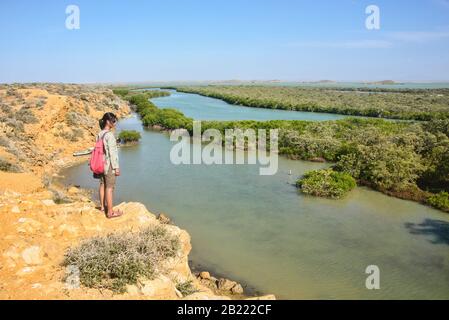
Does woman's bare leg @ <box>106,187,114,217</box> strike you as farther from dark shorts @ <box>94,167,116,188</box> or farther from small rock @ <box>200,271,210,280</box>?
small rock @ <box>200,271,210,280</box>

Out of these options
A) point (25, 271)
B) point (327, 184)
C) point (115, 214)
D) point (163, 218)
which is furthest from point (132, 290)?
point (327, 184)

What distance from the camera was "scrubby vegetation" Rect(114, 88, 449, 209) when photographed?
17.9 meters

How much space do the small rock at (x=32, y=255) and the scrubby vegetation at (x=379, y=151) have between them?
1570cm

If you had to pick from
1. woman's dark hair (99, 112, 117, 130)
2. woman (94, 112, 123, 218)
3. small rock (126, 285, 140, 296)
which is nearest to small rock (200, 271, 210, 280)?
woman (94, 112, 123, 218)

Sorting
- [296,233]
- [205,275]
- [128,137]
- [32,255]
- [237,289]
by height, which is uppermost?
[128,137]

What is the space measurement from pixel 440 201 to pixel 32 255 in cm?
1538

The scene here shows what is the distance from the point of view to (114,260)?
6602mm

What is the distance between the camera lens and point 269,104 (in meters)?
64.4

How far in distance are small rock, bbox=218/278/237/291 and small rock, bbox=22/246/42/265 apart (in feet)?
15.8

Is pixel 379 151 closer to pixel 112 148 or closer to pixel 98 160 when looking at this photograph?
pixel 112 148

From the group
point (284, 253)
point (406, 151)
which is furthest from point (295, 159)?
point (284, 253)
